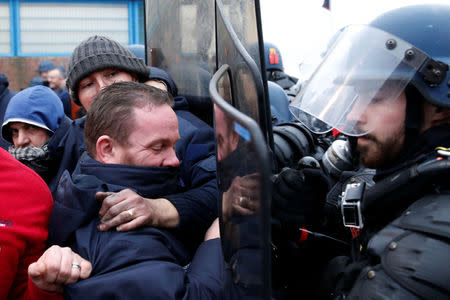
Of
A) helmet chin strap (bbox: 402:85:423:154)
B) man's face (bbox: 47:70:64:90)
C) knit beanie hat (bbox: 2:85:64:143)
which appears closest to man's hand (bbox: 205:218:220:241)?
helmet chin strap (bbox: 402:85:423:154)

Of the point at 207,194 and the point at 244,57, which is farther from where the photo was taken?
the point at 207,194

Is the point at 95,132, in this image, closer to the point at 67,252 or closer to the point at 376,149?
the point at 67,252

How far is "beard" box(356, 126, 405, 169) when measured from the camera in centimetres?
165

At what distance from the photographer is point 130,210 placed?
135cm

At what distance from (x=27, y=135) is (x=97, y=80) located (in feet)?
2.55

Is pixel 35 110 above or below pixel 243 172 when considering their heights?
below

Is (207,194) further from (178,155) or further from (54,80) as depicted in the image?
(54,80)

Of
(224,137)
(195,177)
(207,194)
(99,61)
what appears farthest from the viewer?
(99,61)

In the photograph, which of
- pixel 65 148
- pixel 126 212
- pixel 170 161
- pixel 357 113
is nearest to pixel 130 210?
pixel 126 212

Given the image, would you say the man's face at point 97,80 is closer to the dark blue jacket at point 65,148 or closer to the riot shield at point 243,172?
the dark blue jacket at point 65,148

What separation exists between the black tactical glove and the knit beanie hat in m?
1.63

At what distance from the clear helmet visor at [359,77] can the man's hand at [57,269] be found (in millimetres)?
1038

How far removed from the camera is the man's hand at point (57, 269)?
1.16m

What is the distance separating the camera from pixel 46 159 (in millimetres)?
2568
